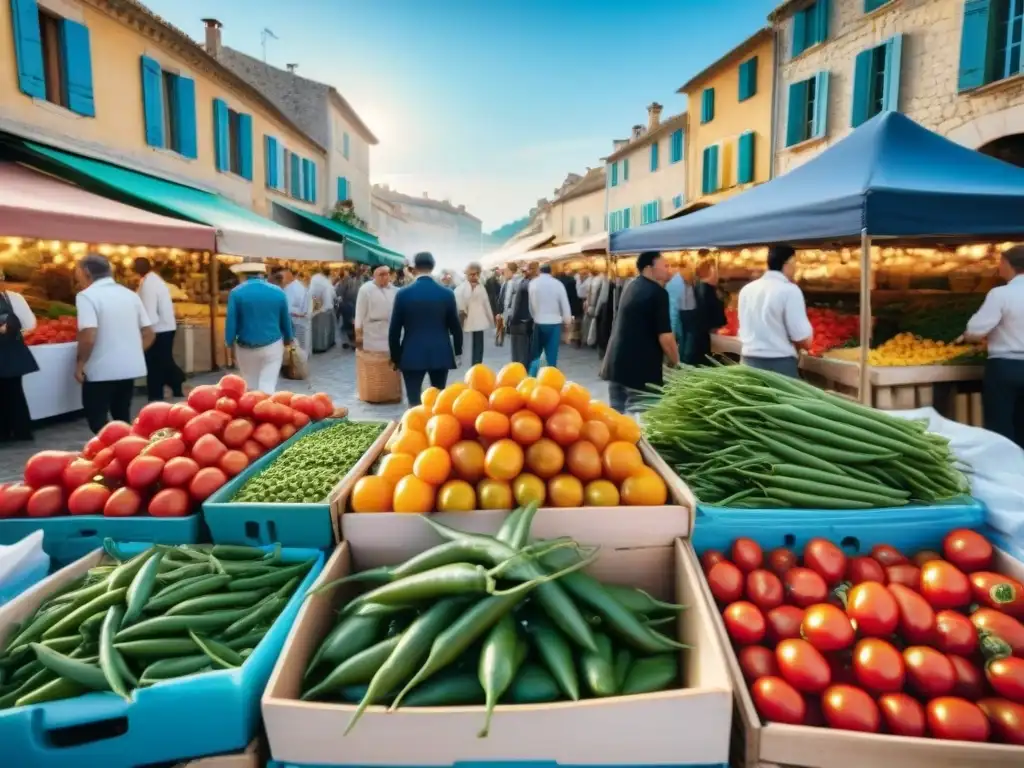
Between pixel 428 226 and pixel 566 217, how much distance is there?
163ft

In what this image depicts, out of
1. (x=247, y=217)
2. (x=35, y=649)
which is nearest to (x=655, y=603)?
(x=35, y=649)

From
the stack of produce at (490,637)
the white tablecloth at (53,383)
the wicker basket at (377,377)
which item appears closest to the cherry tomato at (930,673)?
the stack of produce at (490,637)

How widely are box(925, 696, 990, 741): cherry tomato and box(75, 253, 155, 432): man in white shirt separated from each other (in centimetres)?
621

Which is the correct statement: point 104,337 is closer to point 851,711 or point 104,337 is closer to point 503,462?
point 503,462

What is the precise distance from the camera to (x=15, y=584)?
228 centimetres

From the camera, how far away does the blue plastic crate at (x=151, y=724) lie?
167 centimetres

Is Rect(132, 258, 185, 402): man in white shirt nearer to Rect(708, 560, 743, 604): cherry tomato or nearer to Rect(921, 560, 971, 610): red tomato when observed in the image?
Rect(708, 560, 743, 604): cherry tomato

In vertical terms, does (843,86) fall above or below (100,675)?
above

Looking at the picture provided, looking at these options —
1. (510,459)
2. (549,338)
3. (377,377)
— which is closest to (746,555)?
(510,459)

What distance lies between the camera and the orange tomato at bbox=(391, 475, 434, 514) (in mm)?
2340

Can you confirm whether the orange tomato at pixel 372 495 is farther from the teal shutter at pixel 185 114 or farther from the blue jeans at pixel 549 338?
the teal shutter at pixel 185 114

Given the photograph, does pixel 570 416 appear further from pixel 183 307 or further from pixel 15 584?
pixel 183 307

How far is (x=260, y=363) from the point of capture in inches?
279

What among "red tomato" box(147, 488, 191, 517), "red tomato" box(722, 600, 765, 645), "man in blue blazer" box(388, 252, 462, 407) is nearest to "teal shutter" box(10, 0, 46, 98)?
"man in blue blazer" box(388, 252, 462, 407)
